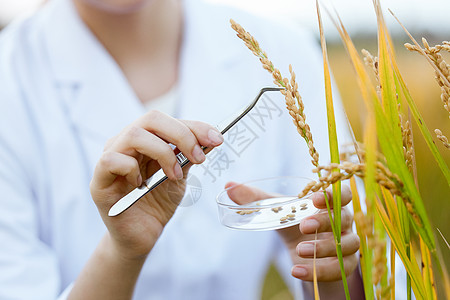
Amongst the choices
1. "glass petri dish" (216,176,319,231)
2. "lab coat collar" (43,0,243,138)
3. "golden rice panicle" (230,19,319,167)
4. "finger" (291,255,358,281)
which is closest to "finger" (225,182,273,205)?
"glass petri dish" (216,176,319,231)

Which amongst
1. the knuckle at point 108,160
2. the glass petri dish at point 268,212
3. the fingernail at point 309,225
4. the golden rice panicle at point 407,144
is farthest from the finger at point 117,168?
the golden rice panicle at point 407,144

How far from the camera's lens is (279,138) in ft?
3.35

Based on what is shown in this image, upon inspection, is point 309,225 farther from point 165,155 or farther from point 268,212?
point 165,155

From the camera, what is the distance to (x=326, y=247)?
19.8 inches

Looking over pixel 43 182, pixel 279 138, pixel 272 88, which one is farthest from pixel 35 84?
pixel 272 88

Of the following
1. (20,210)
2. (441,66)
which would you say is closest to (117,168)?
(441,66)

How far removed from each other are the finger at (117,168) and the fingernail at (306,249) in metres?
0.21

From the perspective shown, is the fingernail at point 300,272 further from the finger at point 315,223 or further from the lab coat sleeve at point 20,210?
the lab coat sleeve at point 20,210

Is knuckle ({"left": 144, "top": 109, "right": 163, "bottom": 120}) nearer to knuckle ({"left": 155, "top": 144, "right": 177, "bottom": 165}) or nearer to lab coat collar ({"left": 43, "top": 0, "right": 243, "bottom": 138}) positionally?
knuckle ({"left": 155, "top": 144, "right": 177, "bottom": 165})

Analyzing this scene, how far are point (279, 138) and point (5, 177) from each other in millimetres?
639

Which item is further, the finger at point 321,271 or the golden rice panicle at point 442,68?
the finger at point 321,271

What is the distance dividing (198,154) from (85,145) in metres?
0.71

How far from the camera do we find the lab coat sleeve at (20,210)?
95 centimetres

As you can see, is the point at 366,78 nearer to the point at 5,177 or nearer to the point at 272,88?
the point at 272,88
